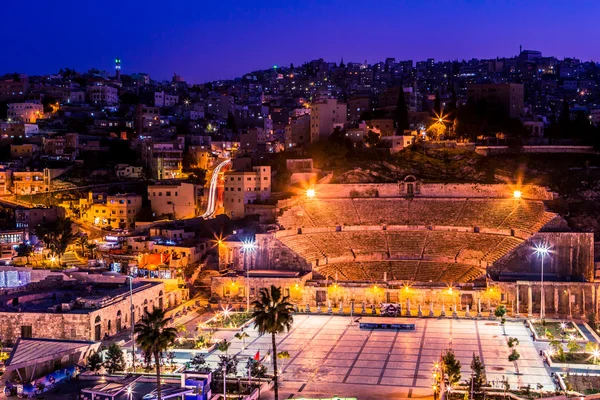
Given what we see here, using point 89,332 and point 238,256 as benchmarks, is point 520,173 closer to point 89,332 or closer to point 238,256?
point 238,256

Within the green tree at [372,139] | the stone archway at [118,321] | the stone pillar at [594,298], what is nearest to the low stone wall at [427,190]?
the green tree at [372,139]

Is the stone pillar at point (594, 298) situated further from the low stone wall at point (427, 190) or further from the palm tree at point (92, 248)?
the palm tree at point (92, 248)

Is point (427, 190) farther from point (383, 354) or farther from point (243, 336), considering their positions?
point (243, 336)

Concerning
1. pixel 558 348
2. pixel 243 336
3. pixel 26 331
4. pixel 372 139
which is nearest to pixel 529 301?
pixel 558 348

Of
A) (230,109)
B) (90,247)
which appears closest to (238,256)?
(90,247)

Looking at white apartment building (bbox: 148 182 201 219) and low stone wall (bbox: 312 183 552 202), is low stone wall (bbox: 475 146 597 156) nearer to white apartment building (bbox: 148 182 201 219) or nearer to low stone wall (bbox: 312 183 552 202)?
low stone wall (bbox: 312 183 552 202)
